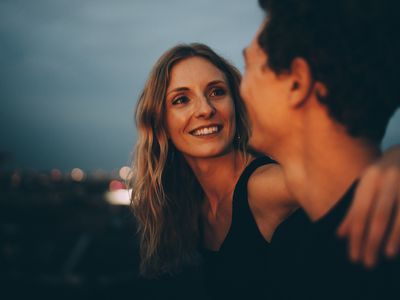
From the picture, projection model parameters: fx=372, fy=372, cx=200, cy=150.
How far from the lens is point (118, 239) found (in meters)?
16.5

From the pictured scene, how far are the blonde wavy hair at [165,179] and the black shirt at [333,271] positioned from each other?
2.09m

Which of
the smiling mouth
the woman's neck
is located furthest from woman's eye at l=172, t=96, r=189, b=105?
the woman's neck

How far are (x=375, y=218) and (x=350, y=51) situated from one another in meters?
0.62

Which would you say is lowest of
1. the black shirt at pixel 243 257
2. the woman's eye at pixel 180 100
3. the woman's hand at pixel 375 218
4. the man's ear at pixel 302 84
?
the black shirt at pixel 243 257

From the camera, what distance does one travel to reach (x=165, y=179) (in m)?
3.95

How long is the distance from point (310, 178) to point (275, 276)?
136 cm

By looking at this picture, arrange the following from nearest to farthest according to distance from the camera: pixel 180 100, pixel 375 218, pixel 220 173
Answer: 1. pixel 375 218
2. pixel 220 173
3. pixel 180 100

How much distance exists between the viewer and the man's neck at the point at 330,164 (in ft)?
4.70

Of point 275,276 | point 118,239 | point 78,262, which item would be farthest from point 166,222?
point 118,239

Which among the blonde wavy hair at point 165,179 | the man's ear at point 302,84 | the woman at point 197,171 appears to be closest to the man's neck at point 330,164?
the man's ear at point 302,84

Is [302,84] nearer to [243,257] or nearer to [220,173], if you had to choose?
[243,257]

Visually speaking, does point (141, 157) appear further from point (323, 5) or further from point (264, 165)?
point (323, 5)

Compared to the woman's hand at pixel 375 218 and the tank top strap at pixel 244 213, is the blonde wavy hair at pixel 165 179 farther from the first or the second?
the woman's hand at pixel 375 218

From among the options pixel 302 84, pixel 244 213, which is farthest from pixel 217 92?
pixel 302 84
